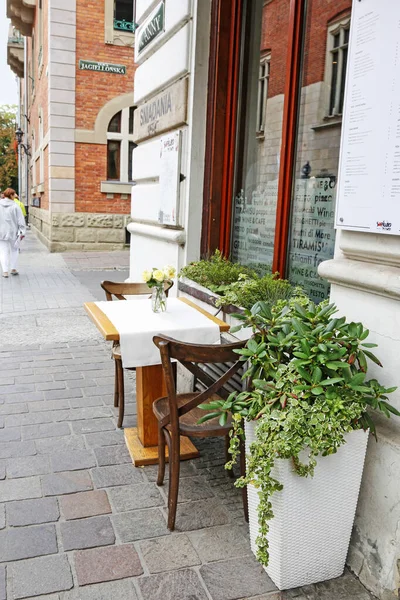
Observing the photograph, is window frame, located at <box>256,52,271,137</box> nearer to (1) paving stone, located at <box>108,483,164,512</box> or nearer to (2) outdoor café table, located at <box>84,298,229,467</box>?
(2) outdoor café table, located at <box>84,298,229,467</box>

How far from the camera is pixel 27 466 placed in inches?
145

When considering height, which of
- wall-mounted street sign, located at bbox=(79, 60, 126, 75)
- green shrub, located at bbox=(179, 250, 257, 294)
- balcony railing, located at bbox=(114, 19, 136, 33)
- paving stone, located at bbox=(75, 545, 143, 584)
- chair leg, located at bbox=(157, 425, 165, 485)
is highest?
balcony railing, located at bbox=(114, 19, 136, 33)

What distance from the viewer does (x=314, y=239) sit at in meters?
3.97

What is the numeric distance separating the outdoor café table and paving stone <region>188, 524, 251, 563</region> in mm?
848

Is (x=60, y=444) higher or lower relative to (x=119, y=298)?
lower

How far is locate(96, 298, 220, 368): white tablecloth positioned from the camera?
11.6 ft

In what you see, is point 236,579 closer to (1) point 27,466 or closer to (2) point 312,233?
(1) point 27,466

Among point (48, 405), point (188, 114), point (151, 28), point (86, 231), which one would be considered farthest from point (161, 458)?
point (86, 231)

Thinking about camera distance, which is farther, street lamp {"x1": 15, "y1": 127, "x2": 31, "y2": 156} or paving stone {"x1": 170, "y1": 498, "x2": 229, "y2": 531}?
street lamp {"x1": 15, "y1": 127, "x2": 31, "y2": 156}

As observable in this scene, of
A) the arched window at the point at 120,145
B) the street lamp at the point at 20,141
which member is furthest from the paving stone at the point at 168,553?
the street lamp at the point at 20,141

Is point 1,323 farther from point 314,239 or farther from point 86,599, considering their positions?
point 86,599

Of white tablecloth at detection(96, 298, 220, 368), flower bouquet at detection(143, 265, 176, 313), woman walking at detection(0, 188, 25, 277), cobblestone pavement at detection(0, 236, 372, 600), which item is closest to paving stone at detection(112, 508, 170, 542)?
cobblestone pavement at detection(0, 236, 372, 600)

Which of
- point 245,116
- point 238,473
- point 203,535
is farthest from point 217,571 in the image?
point 245,116

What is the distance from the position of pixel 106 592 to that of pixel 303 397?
1.28 metres
